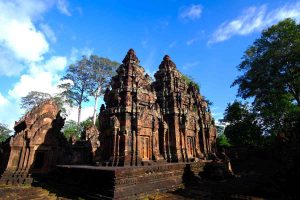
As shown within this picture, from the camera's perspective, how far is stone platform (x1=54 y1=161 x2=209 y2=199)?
7.79 m

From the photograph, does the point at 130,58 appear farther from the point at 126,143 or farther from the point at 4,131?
the point at 4,131

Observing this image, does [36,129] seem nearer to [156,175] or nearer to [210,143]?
[156,175]

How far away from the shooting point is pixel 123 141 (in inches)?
489

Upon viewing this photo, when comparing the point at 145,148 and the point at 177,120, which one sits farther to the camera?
the point at 177,120

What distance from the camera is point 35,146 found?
46.1 ft

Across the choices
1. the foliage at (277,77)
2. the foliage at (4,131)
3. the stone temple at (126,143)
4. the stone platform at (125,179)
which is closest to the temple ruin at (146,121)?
the stone temple at (126,143)

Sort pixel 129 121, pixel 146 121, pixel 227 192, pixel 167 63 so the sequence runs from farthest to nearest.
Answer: pixel 167 63 → pixel 146 121 → pixel 129 121 → pixel 227 192

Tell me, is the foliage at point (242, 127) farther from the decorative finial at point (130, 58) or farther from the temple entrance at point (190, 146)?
the decorative finial at point (130, 58)

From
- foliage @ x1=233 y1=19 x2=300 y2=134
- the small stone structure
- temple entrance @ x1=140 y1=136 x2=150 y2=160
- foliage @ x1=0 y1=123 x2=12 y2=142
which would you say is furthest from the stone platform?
foliage @ x1=0 y1=123 x2=12 y2=142

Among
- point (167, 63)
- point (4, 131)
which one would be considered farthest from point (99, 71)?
point (4, 131)

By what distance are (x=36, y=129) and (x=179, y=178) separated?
11376 millimetres

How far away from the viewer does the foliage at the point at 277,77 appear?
64.6ft

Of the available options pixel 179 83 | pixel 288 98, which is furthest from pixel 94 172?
pixel 288 98

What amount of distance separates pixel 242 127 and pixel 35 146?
23.1m
